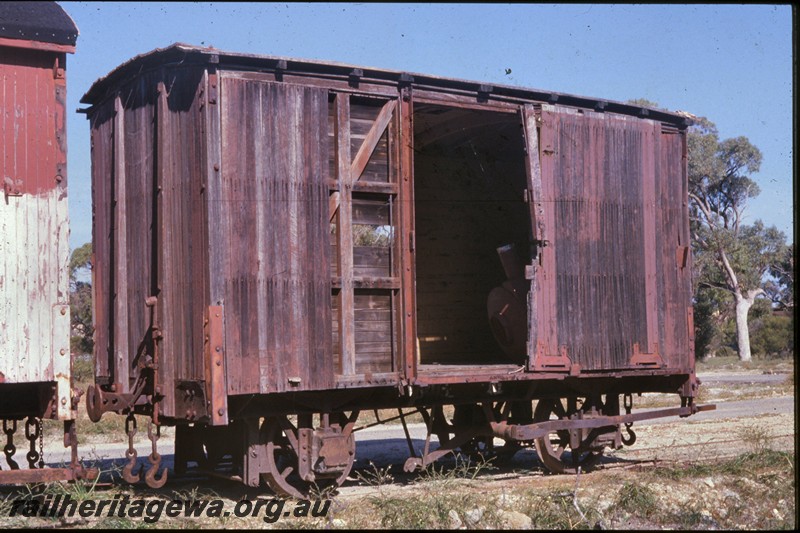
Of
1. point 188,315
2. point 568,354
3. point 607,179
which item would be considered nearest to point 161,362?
point 188,315

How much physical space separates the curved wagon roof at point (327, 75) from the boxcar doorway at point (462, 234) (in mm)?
2377

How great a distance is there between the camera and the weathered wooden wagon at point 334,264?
917 centimetres

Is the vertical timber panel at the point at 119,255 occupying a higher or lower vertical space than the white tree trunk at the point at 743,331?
higher

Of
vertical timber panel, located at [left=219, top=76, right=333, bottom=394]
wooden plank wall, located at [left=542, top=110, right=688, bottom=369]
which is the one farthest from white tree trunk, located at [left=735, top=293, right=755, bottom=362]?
vertical timber panel, located at [left=219, top=76, right=333, bottom=394]

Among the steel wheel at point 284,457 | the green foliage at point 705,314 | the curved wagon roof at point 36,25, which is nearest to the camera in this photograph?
the curved wagon roof at point 36,25

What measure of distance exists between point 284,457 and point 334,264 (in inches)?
90.3

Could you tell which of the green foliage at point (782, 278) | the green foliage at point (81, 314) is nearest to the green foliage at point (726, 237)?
the green foliage at point (782, 278)

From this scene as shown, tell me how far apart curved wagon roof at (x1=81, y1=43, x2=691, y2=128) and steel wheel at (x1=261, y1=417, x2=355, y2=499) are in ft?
12.3

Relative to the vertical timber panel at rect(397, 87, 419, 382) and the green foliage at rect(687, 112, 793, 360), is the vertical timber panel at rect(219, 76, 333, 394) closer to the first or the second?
the vertical timber panel at rect(397, 87, 419, 382)

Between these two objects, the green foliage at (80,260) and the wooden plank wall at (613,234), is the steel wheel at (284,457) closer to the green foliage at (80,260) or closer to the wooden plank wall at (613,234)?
the wooden plank wall at (613,234)

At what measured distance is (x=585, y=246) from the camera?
37.8 feet

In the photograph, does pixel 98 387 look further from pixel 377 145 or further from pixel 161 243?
pixel 377 145

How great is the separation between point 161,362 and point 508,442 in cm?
504

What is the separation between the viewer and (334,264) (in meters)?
9.77
